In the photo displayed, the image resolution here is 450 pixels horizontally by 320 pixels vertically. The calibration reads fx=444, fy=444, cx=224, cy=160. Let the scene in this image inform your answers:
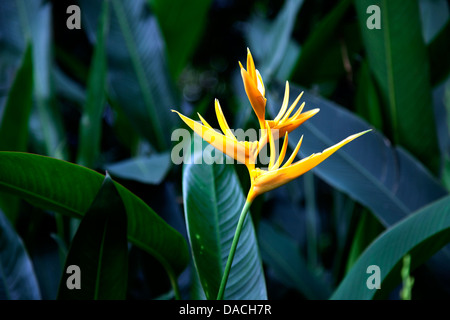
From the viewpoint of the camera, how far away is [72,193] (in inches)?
16.7

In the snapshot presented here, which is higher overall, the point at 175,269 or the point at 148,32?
the point at 148,32

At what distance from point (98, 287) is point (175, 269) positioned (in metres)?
0.09

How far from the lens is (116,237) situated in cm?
41

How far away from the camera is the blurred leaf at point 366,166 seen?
0.59 meters

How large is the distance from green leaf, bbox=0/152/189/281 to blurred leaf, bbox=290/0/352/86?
0.41 m

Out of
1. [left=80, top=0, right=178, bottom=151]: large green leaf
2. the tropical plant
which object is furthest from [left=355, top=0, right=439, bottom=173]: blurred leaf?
[left=80, top=0, right=178, bottom=151]: large green leaf

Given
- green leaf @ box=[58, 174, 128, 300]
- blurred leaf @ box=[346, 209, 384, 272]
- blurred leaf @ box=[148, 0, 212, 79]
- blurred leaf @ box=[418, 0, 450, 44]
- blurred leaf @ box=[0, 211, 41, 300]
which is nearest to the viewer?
green leaf @ box=[58, 174, 128, 300]

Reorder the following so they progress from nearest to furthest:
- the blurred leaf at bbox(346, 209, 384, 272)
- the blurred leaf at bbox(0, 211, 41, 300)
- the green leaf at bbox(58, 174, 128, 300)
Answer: the green leaf at bbox(58, 174, 128, 300)
the blurred leaf at bbox(0, 211, 41, 300)
the blurred leaf at bbox(346, 209, 384, 272)

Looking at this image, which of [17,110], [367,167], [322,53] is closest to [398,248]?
[367,167]

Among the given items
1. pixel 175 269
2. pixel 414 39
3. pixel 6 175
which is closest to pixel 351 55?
pixel 414 39

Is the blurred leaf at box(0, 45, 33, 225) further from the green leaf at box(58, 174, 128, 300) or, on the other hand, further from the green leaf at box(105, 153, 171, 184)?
the green leaf at box(58, 174, 128, 300)

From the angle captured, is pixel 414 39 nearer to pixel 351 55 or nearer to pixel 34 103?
pixel 351 55

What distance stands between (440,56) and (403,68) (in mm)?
133

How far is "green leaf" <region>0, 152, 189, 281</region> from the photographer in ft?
1.30
